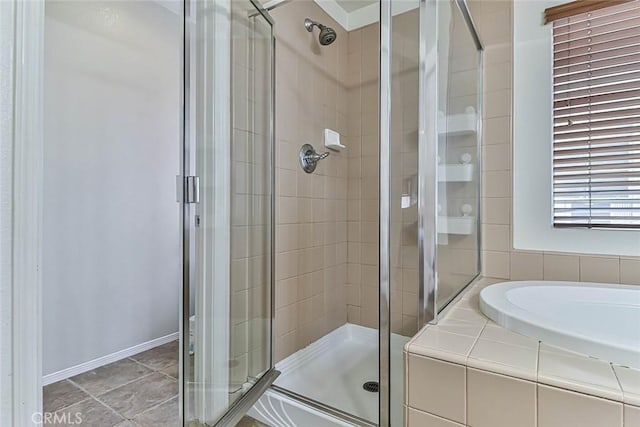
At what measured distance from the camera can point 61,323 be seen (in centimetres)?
194

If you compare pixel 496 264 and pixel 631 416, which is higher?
pixel 496 264

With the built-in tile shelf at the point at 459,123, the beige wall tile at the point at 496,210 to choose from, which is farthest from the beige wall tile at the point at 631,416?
the beige wall tile at the point at 496,210

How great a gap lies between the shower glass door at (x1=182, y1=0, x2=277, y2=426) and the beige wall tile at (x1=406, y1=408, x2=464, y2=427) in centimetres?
72

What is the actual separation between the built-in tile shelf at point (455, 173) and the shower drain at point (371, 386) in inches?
41.9

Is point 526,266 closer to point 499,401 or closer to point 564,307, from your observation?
point 564,307

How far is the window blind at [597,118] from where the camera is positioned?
58.5 inches

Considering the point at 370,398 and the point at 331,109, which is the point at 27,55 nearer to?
the point at 331,109

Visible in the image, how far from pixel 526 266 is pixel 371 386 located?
1.01m

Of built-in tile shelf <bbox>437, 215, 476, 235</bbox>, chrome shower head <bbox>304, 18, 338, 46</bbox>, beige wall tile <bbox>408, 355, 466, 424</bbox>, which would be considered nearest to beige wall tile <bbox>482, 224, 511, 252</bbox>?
built-in tile shelf <bbox>437, 215, 476, 235</bbox>

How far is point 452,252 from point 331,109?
122 cm

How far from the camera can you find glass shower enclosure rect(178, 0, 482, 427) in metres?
1.13

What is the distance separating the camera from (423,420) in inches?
33.9

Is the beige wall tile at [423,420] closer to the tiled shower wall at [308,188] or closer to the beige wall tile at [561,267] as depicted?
the tiled shower wall at [308,188]

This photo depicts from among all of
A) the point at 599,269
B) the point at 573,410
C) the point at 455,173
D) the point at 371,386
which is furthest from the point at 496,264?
the point at 573,410
